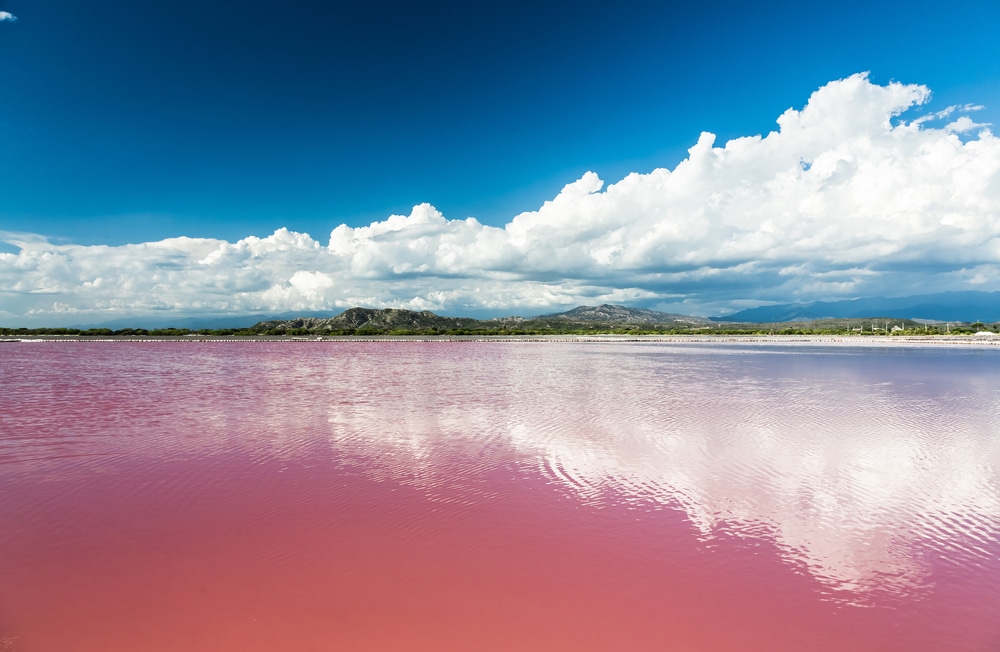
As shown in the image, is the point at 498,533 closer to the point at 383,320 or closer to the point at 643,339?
the point at 643,339

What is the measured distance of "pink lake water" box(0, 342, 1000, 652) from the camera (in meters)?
4.66

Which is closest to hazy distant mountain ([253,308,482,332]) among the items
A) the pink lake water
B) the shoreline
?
the shoreline

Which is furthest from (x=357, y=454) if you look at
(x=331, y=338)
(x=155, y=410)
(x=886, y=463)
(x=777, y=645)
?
(x=331, y=338)

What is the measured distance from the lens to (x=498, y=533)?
260 inches

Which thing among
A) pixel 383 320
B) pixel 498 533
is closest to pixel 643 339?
pixel 498 533

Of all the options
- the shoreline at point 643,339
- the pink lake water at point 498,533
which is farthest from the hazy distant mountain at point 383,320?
the pink lake water at point 498,533

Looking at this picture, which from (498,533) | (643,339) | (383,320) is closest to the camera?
(498,533)

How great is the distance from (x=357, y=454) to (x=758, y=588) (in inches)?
305

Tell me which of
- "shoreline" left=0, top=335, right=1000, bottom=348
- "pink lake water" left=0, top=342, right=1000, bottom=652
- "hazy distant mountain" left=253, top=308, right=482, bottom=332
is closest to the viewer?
"pink lake water" left=0, top=342, right=1000, bottom=652

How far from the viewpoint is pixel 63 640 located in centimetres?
443

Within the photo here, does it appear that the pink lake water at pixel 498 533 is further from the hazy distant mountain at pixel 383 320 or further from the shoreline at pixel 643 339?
the hazy distant mountain at pixel 383 320

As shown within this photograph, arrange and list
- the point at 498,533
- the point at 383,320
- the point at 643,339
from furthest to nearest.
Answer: the point at 383,320
the point at 643,339
the point at 498,533

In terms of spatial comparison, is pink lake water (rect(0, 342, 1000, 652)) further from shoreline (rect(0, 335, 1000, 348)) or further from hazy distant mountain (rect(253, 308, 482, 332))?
hazy distant mountain (rect(253, 308, 482, 332))

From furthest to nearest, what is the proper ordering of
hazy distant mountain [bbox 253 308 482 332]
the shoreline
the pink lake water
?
1. hazy distant mountain [bbox 253 308 482 332]
2. the shoreline
3. the pink lake water
